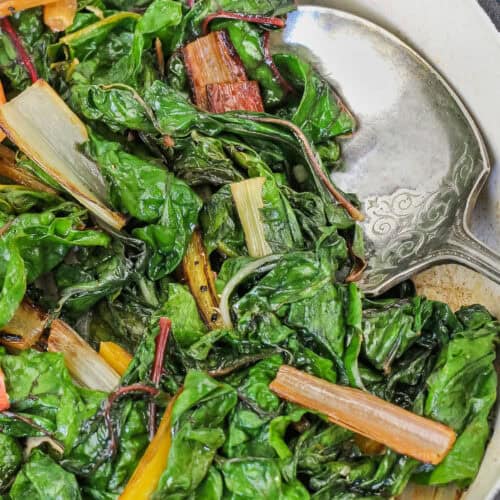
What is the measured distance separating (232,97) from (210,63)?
203 millimetres

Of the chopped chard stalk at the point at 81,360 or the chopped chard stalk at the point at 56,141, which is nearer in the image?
the chopped chard stalk at the point at 81,360

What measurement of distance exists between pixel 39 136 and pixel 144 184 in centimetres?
50

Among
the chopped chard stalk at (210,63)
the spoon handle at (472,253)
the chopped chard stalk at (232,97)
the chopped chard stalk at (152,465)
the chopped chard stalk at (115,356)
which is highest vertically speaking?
the chopped chard stalk at (210,63)

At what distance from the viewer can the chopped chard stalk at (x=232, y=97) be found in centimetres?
292

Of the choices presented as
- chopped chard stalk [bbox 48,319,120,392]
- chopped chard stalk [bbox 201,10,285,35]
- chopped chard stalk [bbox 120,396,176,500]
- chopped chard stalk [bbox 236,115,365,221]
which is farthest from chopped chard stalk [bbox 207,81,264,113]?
chopped chard stalk [bbox 120,396,176,500]

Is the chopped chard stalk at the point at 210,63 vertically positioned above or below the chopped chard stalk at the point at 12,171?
below

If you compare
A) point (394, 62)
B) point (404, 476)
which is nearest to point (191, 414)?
point (404, 476)

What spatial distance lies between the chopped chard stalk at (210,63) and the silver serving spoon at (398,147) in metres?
0.24

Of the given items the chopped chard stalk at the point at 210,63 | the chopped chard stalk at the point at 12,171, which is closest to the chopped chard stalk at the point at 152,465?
the chopped chard stalk at the point at 12,171

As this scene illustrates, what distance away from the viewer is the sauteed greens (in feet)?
7.41

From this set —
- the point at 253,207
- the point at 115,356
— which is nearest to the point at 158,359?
the point at 115,356

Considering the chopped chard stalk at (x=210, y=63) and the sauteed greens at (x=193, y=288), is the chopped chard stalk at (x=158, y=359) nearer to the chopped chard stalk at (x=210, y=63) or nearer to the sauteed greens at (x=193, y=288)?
the sauteed greens at (x=193, y=288)

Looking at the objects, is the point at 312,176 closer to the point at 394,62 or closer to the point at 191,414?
the point at 394,62

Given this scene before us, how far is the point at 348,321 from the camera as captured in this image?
2.47 meters
